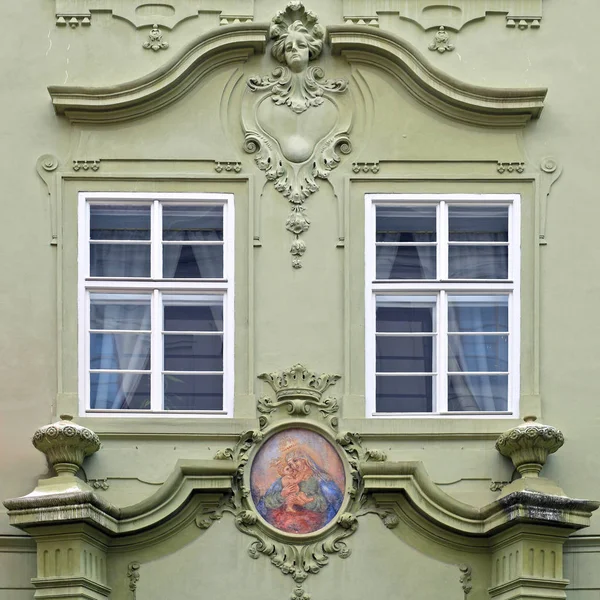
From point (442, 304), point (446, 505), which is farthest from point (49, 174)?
point (446, 505)

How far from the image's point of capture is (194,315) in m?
19.4

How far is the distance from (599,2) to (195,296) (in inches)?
169

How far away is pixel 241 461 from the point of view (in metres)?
18.8

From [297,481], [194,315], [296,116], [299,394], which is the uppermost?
[296,116]

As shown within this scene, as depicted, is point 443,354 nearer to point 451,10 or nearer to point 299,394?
point 299,394

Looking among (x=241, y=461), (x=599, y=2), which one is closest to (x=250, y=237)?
(x=241, y=461)

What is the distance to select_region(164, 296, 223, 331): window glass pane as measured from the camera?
63.5 ft

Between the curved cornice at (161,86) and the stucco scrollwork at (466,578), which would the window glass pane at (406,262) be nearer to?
the curved cornice at (161,86)

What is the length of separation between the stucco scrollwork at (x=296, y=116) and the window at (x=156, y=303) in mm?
537

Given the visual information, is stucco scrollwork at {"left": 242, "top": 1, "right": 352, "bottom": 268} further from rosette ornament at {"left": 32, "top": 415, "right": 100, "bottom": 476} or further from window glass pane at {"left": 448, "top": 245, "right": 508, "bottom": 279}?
rosette ornament at {"left": 32, "top": 415, "right": 100, "bottom": 476}

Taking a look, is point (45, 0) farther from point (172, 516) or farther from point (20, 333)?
point (172, 516)

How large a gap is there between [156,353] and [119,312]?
482 millimetres

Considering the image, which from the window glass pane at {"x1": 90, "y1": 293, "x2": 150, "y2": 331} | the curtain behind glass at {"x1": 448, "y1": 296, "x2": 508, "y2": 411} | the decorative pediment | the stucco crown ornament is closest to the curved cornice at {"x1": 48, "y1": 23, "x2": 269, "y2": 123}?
the decorative pediment

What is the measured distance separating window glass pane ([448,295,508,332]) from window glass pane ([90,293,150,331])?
2542mm
